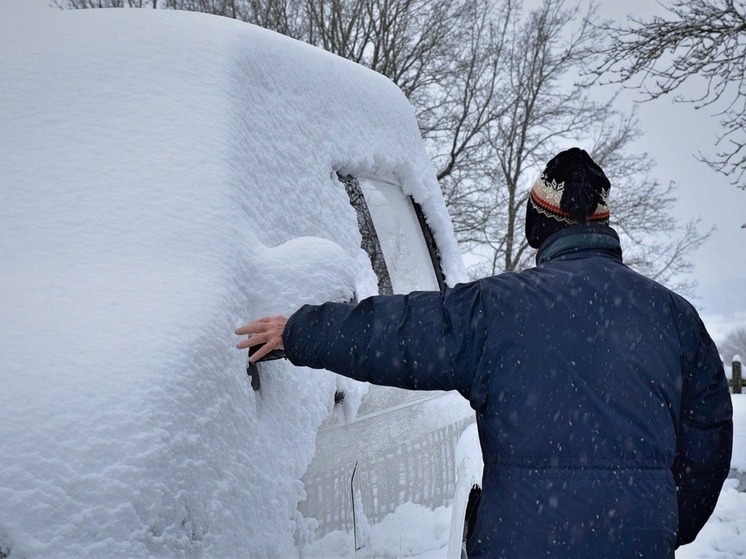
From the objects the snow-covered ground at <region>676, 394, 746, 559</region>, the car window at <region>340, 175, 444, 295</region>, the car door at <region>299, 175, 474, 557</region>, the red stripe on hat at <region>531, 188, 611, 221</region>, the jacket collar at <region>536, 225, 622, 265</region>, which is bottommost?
the snow-covered ground at <region>676, 394, 746, 559</region>

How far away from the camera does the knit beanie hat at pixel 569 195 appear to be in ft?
6.14

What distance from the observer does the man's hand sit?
1.65 meters

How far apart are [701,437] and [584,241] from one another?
638 mm

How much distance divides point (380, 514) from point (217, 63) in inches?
54.3

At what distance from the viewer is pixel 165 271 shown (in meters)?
1.64

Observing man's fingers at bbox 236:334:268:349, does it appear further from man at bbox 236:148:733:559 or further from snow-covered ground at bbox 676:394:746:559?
snow-covered ground at bbox 676:394:746:559

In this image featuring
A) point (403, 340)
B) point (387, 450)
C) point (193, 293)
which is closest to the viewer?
point (193, 293)

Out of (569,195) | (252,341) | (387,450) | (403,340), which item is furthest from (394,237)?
(252,341)

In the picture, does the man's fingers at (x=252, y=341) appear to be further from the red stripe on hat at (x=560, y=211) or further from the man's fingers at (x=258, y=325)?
the red stripe on hat at (x=560, y=211)

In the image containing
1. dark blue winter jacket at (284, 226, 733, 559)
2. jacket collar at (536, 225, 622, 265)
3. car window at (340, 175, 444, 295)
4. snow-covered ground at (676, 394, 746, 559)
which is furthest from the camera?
snow-covered ground at (676, 394, 746, 559)

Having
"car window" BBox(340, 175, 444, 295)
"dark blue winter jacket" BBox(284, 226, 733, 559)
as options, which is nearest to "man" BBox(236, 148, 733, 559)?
"dark blue winter jacket" BBox(284, 226, 733, 559)

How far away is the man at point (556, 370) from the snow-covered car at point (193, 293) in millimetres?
218

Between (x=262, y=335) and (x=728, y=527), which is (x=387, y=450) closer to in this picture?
(x=262, y=335)

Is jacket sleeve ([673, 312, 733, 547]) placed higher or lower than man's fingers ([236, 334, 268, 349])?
lower
